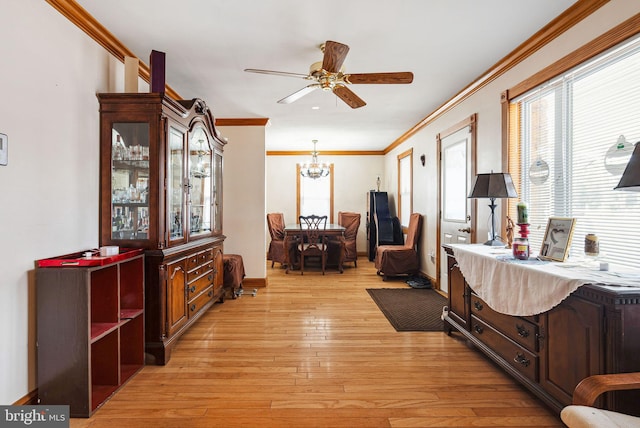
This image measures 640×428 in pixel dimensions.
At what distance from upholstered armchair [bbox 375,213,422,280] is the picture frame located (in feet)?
10.6

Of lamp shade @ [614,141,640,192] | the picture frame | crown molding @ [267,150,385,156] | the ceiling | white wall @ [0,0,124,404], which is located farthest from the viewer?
crown molding @ [267,150,385,156]

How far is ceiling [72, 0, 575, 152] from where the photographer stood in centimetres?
229

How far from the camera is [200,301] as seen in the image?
10.9 feet

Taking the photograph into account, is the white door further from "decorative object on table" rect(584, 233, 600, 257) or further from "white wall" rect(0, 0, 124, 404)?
"white wall" rect(0, 0, 124, 404)

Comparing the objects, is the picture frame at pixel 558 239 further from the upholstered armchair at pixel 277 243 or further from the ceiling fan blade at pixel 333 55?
the upholstered armchair at pixel 277 243

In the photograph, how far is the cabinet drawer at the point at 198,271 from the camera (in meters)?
3.06

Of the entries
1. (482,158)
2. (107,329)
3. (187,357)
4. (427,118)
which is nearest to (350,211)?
(427,118)

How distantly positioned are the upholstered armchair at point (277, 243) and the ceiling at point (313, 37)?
307 centimetres

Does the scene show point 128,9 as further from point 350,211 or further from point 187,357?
point 350,211

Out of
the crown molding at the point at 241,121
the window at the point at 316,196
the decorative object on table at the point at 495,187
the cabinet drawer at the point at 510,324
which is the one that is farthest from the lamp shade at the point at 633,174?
the window at the point at 316,196

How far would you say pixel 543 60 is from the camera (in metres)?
2.68

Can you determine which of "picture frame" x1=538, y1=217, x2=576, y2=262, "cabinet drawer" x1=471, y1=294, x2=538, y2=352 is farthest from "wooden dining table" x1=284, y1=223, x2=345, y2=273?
"picture frame" x1=538, y1=217, x2=576, y2=262

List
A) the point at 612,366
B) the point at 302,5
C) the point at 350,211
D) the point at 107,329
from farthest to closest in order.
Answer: the point at 350,211 → the point at 302,5 → the point at 107,329 → the point at 612,366

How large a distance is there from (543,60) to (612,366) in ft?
7.53
